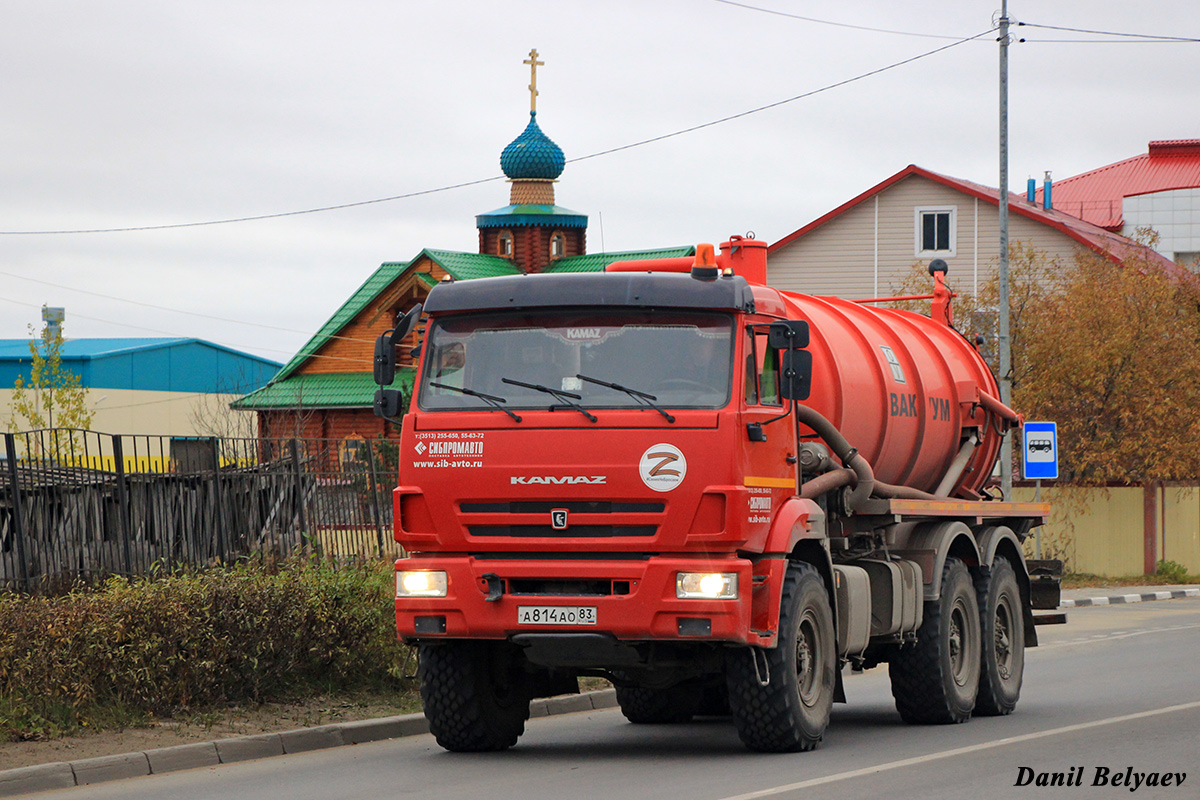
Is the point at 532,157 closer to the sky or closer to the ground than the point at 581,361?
closer to the sky

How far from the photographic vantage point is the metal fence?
535 inches

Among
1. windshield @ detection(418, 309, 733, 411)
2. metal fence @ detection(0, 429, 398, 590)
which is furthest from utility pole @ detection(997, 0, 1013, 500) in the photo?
windshield @ detection(418, 309, 733, 411)

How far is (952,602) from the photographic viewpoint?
13117 millimetres

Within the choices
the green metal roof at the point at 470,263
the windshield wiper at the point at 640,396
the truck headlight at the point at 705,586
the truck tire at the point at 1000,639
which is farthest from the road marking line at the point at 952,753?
the green metal roof at the point at 470,263

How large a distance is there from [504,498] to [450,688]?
1.57 metres

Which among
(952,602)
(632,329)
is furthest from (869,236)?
(632,329)

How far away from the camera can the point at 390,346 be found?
1083 centimetres

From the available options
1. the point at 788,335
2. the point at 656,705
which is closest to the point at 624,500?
the point at 788,335

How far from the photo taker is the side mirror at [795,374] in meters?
10.3

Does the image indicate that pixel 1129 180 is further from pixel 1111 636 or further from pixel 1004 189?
pixel 1111 636

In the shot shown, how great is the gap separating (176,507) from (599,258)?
41745mm

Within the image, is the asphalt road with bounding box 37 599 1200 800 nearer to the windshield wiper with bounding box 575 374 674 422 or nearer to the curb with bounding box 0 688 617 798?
the curb with bounding box 0 688 617 798

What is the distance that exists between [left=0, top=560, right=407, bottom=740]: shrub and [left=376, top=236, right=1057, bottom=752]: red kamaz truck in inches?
61.2

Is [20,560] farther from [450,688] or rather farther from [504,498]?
[504,498]
